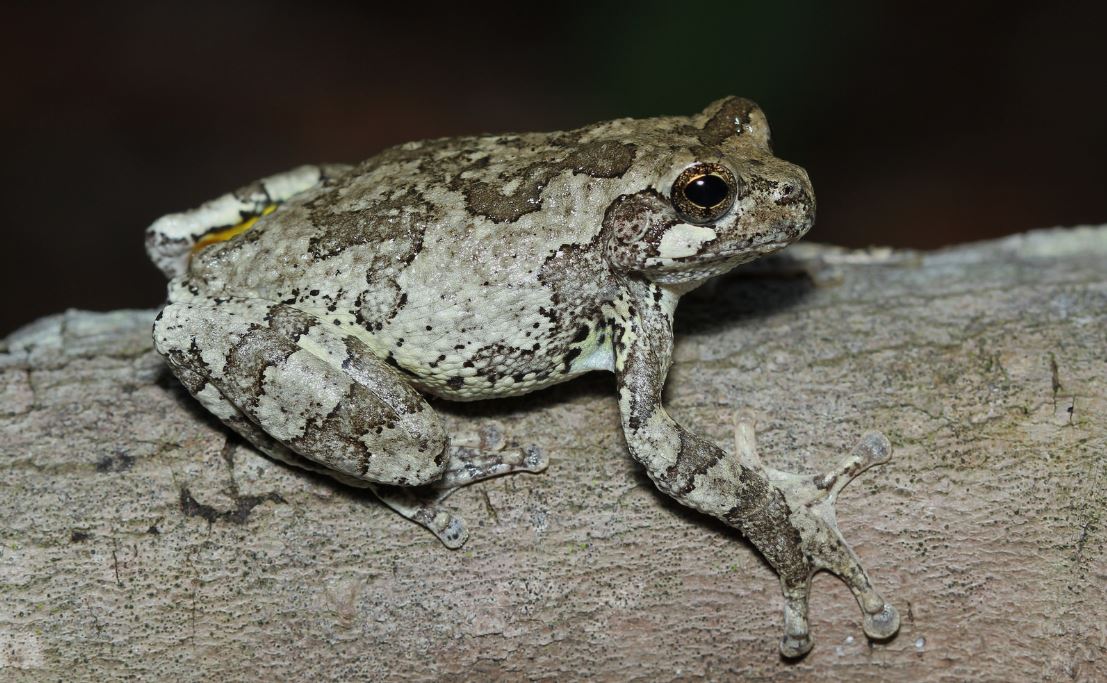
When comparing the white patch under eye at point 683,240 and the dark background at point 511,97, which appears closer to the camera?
the white patch under eye at point 683,240

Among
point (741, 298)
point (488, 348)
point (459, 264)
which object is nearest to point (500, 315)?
point (488, 348)

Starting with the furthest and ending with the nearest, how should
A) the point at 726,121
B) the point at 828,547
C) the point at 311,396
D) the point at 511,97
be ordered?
the point at 511,97 < the point at 726,121 < the point at 828,547 < the point at 311,396

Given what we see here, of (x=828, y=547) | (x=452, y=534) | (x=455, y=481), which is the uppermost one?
(x=455, y=481)

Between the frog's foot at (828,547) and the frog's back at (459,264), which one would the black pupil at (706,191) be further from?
the frog's foot at (828,547)

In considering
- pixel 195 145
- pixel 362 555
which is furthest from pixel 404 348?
pixel 195 145

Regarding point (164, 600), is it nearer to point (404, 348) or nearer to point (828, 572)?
point (404, 348)

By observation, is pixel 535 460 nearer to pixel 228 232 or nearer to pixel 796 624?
pixel 796 624

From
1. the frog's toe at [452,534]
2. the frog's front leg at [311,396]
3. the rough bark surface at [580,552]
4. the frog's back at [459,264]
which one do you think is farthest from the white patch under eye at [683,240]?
the frog's toe at [452,534]

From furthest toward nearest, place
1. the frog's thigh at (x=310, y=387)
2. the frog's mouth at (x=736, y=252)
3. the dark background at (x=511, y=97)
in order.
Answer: the dark background at (x=511, y=97)
the frog's mouth at (x=736, y=252)
the frog's thigh at (x=310, y=387)
